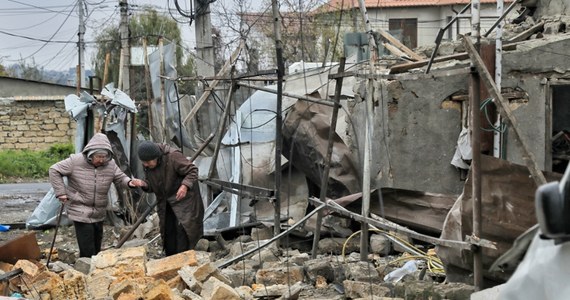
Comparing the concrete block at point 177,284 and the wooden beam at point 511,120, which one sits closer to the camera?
the wooden beam at point 511,120

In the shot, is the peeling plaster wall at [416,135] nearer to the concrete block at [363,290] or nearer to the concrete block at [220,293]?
the concrete block at [363,290]

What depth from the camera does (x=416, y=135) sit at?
10359mm

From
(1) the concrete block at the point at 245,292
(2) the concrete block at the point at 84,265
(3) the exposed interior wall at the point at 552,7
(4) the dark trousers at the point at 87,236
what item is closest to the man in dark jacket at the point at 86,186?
(4) the dark trousers at the point at 87,236

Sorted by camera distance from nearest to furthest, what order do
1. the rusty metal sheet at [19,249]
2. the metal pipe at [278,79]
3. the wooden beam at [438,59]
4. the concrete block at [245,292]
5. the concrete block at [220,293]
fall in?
1. the concrete block at [220,293]
2. the concrete block at [245,292]
3. the rusty metal sheet at [19,249]
4. the metal pipe at [278,79]
5. the wooden beam at [438,59]

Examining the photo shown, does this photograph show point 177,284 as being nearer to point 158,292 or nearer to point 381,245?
point 158,292

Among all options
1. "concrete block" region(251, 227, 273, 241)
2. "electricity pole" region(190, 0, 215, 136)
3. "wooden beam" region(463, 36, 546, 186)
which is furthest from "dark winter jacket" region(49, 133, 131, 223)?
"electricity pole" region(190, 0, 215, 136)

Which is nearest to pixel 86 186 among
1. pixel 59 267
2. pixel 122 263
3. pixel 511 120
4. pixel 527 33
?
pixel 59 267

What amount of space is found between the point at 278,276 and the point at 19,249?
2.69 metres

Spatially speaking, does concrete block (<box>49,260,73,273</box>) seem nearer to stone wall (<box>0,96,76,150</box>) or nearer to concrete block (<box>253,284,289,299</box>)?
concrete block (<box>253,284,289,299</box>)

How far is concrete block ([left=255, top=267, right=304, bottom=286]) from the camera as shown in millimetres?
7195

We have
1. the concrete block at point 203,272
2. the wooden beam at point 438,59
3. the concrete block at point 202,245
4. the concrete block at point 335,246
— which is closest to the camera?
the concrete block at point 203,272

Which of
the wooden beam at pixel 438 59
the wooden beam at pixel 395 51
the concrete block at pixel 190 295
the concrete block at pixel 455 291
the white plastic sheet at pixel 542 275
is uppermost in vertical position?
the wooden beam at pixel 395 51

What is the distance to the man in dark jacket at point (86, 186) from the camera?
8.61m

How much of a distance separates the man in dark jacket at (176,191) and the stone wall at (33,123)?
22.6 metres
